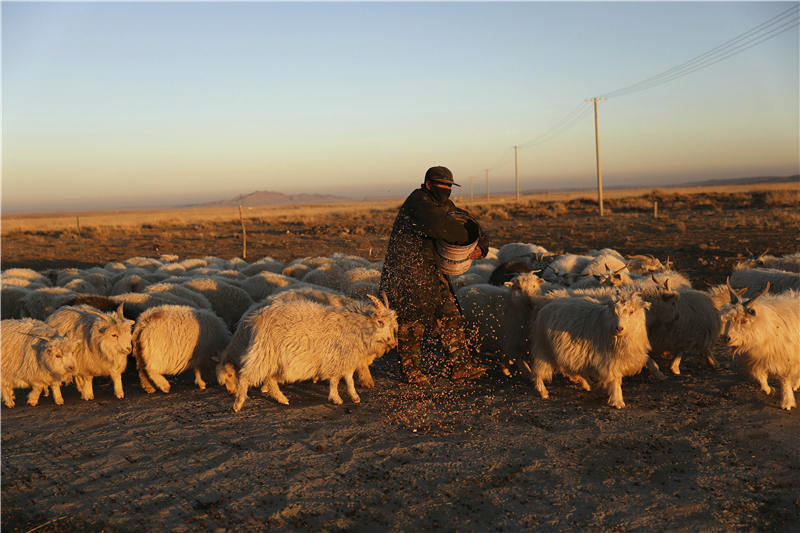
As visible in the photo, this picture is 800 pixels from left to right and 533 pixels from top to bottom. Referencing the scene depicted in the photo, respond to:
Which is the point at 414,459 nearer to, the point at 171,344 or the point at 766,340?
the point at 171,344

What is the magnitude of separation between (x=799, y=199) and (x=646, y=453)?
40.5 metres

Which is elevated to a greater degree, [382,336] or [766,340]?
[382,336]

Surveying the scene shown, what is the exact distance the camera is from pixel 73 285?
1124cm

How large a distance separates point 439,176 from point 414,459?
10.2 feet

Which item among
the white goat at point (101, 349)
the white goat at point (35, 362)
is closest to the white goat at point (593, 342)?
the white goat at point (101, 349)

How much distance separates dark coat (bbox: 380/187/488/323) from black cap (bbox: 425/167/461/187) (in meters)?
0.18

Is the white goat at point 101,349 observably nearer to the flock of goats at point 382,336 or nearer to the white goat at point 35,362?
the flock of goats at point 382,336

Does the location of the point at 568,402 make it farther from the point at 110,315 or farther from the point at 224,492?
the point at 110,315

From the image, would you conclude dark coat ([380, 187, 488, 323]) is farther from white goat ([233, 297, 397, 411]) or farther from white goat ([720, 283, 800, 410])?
white goat ([720, 283, 800, 410])

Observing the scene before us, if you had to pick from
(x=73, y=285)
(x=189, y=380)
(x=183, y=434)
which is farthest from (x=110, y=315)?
(x=73, y=285)

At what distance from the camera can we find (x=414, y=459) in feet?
16.1

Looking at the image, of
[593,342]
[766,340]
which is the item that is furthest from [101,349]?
[766,340]

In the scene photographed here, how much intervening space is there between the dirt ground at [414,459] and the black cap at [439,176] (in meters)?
2.49

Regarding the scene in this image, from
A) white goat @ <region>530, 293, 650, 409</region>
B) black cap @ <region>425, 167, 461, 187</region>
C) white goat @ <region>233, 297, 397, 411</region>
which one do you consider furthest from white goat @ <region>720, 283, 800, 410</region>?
white goat @ <region>233, 297, 397, 411</region>
